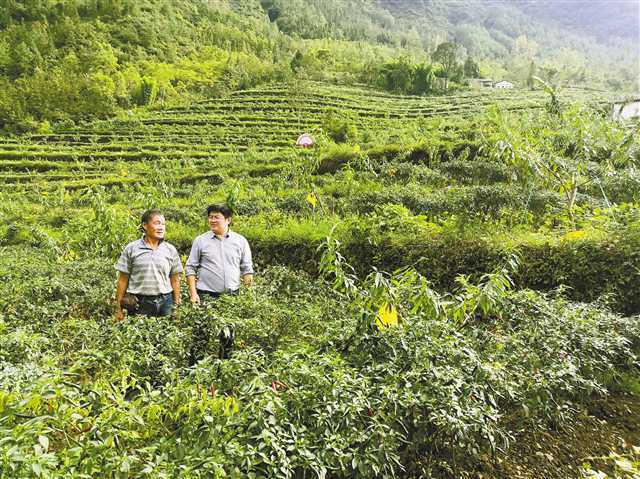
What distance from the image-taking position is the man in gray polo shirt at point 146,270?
158 inches

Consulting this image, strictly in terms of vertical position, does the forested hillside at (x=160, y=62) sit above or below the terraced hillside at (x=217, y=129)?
above

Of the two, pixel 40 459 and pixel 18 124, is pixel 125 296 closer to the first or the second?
pixel 40 459

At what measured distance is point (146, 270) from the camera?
4031mm

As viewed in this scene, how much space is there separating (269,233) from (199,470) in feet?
22.1

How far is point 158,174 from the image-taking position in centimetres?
2731

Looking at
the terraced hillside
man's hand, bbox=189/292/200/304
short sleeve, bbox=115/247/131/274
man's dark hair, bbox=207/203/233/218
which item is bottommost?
the terraced hillside

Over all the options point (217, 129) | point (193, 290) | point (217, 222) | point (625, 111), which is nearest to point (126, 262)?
point (193, 290)

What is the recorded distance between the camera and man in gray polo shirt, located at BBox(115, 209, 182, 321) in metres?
4.02

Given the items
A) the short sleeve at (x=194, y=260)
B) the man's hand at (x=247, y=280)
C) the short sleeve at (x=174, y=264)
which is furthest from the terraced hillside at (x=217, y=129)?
the short sleeve at (x=174, y=264)

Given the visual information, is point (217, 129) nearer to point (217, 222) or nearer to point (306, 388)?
point (217, 222)

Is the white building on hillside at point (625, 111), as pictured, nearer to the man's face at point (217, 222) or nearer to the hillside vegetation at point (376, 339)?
the hillside vegetation at point (376, 339)

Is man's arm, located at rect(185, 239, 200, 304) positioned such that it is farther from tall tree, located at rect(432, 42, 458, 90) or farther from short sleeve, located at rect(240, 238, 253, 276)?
tall tree, located at rect(432, 42, 458, 90)

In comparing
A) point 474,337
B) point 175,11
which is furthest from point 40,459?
point 175,11

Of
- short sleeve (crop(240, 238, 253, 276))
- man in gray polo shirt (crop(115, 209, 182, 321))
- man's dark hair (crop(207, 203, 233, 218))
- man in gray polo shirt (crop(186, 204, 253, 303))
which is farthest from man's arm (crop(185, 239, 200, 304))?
short sleeve (crop(240, 238, 253, 276))
